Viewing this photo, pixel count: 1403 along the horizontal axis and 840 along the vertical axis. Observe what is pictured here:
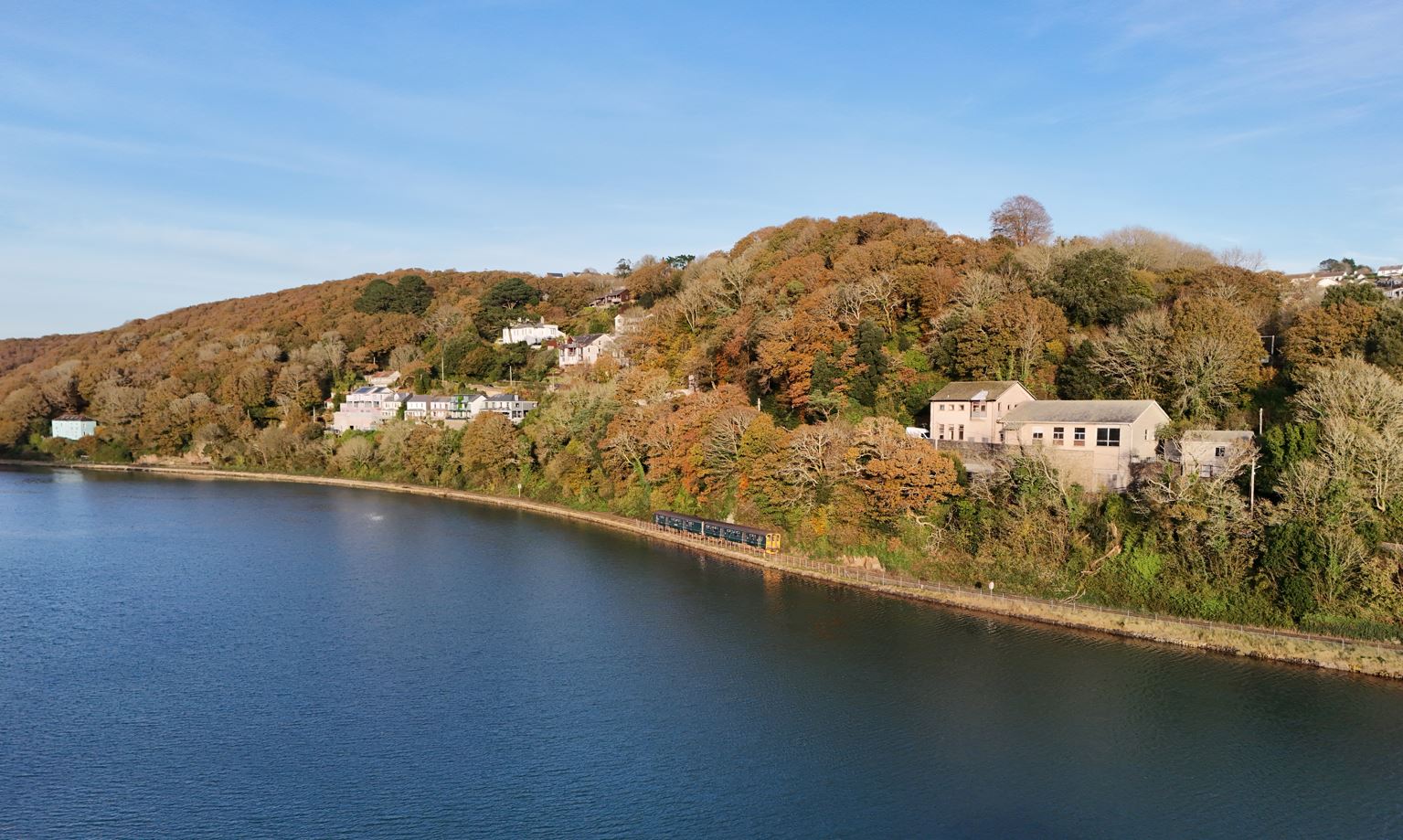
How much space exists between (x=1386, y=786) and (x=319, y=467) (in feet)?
226

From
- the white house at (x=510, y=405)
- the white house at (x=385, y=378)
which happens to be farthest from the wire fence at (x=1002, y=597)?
the white house at (x=385, y=378)

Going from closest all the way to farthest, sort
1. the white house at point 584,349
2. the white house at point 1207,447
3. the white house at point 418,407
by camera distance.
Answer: the white house at point 1207,447
the white house at point 418,407
the white house at point 584,349

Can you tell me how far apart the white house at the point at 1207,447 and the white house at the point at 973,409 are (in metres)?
6.89

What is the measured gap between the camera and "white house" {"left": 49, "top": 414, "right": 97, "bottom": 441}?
82.1 meters

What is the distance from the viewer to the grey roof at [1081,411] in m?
31.1

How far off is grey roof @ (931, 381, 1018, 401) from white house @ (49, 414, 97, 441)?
270 feet

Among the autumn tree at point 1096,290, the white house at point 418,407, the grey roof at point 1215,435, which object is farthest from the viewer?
the white house at point 418,407

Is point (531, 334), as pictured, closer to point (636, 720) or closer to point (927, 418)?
point (927, 418)

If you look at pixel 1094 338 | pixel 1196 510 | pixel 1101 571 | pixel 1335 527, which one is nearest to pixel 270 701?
pixel 1101 571

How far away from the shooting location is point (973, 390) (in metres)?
36.4

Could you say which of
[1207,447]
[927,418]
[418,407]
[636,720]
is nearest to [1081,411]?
[1207,447]

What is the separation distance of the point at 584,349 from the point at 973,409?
152 ft

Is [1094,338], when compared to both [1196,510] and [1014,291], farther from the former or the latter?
[1196,510]

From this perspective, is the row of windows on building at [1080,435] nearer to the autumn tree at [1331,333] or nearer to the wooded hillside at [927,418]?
the wooded hillside at [927,418]
